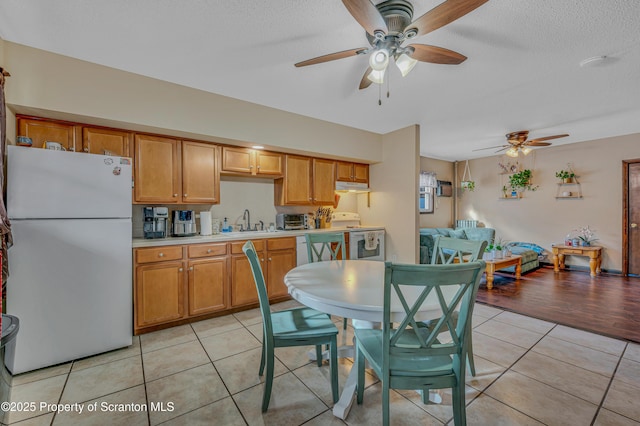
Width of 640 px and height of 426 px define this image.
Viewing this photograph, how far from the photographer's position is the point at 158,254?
9.07ft

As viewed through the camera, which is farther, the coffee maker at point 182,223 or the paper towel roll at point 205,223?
the paper towel roll at point 205,223

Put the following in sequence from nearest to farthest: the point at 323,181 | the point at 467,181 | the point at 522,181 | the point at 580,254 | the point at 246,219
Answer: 1. the point at 246,219
2. the point at 323,181
3. the point at 580,254
4. the point at 522,181
5. the point at 467,181

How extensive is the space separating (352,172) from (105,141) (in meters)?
3.33

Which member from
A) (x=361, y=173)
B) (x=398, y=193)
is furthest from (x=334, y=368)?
(x=361, y=173)

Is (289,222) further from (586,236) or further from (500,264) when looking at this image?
(586,236)

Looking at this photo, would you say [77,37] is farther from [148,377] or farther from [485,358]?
[485,358]

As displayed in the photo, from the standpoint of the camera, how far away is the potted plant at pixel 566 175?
5.55 m

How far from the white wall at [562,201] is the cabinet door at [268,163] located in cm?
566

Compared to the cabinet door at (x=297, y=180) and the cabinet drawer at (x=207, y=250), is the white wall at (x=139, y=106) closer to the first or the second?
the cabinet door at (x=297, y=180)

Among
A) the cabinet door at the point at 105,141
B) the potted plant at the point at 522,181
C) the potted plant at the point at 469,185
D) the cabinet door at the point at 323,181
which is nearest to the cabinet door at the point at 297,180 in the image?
the cabinet door at the point at 323,181

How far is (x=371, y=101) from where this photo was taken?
330 cm

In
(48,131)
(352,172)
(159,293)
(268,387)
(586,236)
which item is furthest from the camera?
(586,236)

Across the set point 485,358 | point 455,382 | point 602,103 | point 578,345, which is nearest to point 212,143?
point 455,382

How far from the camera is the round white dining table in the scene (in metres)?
1.39
